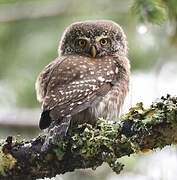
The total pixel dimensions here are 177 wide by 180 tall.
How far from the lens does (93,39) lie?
538cm

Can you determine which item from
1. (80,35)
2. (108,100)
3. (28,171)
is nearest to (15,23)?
(80,35)

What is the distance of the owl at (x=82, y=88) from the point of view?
4.15m

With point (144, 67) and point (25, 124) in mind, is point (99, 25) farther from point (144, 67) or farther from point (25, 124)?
point (144, 67)

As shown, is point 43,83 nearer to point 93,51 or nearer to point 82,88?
point 82,88

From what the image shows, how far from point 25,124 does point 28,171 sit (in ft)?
8.05

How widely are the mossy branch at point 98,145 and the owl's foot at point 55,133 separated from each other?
0.09 ft

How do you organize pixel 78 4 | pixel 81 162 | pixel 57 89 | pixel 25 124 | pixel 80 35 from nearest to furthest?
1. pixel 81 162
2. pixel 57 89
3. pixel 80 35
4. pixel 25 124
5. pixel 78 4

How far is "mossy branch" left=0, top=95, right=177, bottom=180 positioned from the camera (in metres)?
3.49

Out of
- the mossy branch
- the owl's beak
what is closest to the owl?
the owl's beak

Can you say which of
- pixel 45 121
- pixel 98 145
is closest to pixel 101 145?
pixel 98 145

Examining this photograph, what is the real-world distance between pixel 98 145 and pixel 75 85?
0.87 meters

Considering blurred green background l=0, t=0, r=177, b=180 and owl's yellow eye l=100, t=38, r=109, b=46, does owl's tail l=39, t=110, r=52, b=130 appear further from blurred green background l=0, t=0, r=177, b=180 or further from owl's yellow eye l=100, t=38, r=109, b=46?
blurred green background l=0, t=0, r=177, b=180

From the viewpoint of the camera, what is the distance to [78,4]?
6973 mm

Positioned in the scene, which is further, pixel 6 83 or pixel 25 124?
pixel 6 83
